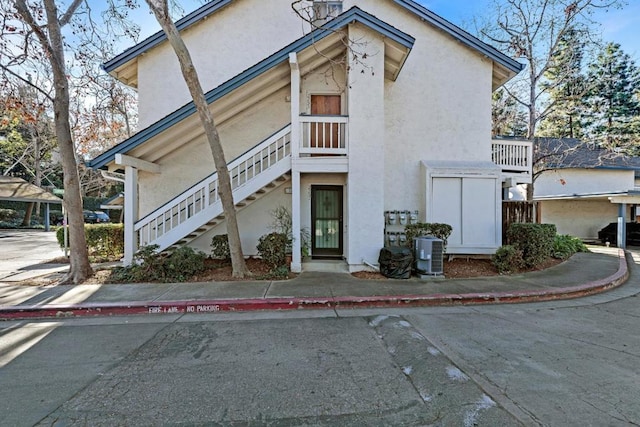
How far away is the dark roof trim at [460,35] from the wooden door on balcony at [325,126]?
3.79 m

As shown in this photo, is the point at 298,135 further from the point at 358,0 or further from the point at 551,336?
the point at 551,336

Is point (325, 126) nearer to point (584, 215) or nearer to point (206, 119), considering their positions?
point (206, 119)

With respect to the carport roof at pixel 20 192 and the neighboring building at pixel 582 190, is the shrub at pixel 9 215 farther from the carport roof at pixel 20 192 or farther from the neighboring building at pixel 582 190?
the neighboring building at pixel 582 190

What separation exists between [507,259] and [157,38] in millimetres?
12465

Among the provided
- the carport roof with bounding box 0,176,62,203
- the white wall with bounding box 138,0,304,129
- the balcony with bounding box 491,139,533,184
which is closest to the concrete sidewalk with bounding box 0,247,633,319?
the balcony with bounding box 491,139,533,184

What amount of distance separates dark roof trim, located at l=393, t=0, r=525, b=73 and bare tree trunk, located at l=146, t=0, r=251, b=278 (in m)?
7.20

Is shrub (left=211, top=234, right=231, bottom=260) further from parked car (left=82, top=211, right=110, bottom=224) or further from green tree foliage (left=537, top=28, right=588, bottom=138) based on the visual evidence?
parked car (left=82, top=211, right=110, bottom=224)

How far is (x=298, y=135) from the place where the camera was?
26.9 feet

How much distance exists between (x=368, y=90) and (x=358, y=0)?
13.6 feet

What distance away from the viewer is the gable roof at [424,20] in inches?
384

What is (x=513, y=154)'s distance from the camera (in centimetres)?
1048

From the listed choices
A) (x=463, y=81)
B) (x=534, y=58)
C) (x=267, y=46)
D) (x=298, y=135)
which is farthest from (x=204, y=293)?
(x=534, y=58)

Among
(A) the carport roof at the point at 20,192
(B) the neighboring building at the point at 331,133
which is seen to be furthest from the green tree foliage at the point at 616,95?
(A) the carport roof at the point at 20,192

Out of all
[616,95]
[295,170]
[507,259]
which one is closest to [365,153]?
[295,170]
